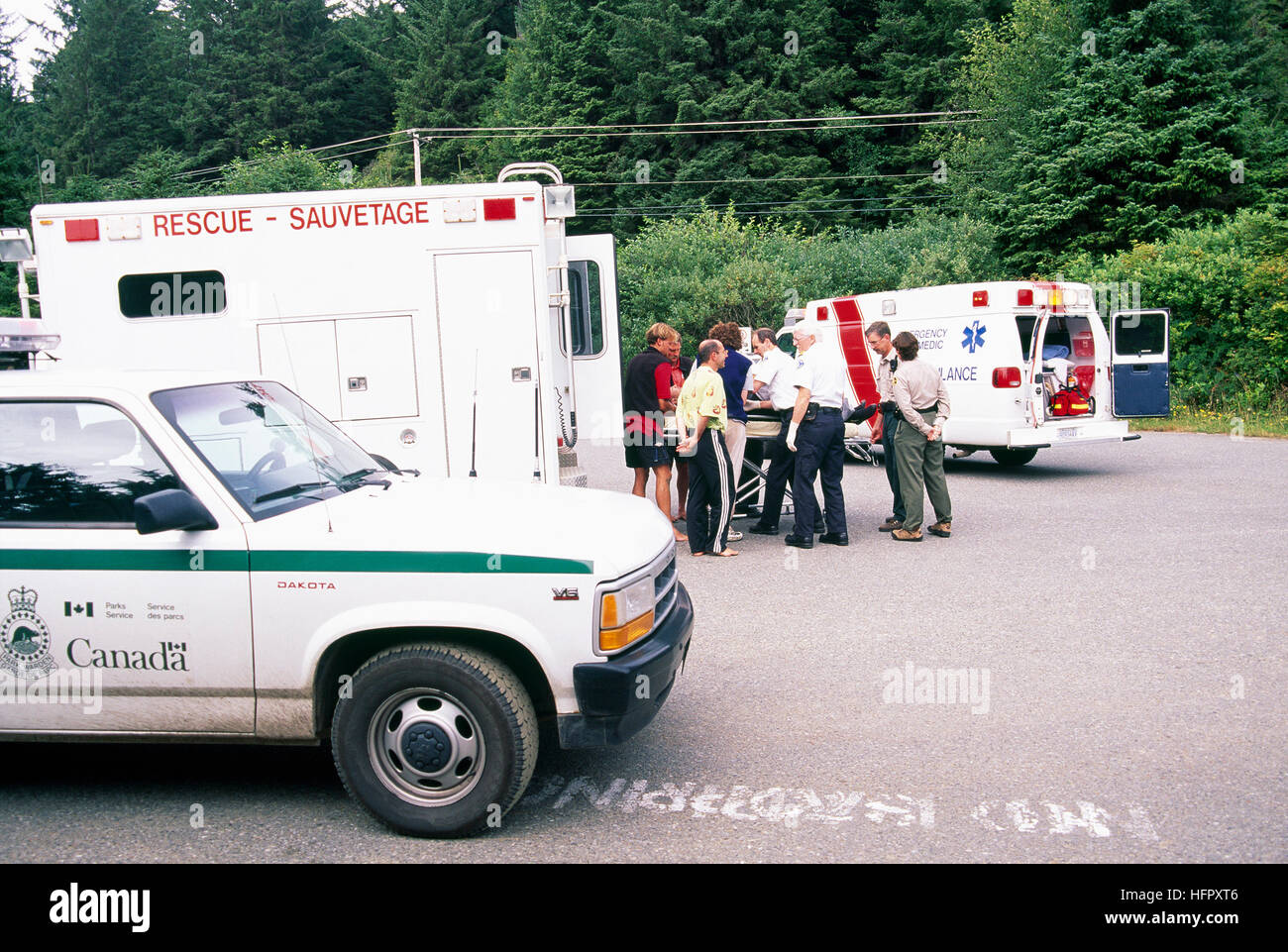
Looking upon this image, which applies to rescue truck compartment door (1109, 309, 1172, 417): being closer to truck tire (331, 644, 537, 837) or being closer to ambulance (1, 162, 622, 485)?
ambulance (1, 162, 622, 485)

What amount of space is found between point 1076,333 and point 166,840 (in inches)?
562

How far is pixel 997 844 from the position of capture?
161 inches

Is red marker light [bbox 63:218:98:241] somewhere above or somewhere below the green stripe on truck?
above

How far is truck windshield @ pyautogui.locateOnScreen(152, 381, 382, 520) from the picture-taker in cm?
448

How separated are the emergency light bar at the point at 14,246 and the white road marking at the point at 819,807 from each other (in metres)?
6.94

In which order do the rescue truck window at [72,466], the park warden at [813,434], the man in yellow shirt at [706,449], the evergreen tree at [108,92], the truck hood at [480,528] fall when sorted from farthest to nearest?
the evergreen tree at [108,92], the park warden at [813,434], the man in yellow shirt at [706,449], the rescue truck window at [72,466], the truck hood at [480,528]

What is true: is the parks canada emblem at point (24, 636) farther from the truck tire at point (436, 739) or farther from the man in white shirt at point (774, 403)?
the man in white shirt at point (774, 403)

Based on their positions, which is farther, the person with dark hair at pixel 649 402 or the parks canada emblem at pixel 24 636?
the person with dark hair at pixel 649 402

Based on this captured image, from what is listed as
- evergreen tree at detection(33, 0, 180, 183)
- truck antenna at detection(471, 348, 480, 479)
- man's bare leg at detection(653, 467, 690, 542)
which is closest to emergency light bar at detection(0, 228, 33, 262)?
truck antenna at detection(471, 348, 480, 479)

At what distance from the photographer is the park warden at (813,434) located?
33.3 ft

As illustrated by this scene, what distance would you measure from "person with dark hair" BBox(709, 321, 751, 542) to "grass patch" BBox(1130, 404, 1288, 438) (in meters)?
11.1

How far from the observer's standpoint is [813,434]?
1023 cm

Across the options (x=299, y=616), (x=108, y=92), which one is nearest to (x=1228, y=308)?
(x=299, y=616)

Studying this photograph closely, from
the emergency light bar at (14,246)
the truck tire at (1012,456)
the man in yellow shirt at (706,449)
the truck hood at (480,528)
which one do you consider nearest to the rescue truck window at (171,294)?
the emergency light bar at (14,246)
